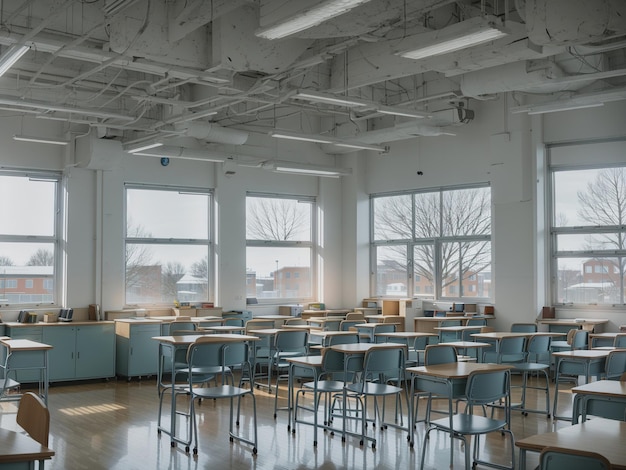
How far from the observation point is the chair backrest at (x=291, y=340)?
8.98 meters

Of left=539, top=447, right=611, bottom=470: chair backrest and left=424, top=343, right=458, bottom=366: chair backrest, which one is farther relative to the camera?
left=424, top=343, right=458, bottom=366: chair backrest

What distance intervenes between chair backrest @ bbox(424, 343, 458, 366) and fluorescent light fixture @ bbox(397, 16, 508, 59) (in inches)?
109

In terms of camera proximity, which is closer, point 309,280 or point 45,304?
point 45,304

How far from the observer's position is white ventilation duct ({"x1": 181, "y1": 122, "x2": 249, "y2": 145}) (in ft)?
37.4

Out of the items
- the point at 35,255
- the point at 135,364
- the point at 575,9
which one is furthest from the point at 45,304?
the point at 575,9

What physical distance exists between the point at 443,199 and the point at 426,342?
4645mm

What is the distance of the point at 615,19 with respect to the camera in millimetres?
6738

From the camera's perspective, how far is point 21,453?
3.05 meters

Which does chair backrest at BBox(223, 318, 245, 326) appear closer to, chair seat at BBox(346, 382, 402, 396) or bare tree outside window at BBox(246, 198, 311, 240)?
bare tree outside window at BBox(246, 198, 311, 240)

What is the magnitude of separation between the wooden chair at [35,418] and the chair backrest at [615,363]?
533 centimetres

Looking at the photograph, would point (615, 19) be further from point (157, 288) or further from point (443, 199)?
point (157, 288)

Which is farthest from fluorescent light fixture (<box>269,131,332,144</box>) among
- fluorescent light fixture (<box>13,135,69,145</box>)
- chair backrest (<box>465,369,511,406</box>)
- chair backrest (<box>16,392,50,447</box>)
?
chair backrest (<box>16,392,50,447</box>)

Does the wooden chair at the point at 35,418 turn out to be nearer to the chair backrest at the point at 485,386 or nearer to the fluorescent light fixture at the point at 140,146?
the chair backrest at the point at 485,386

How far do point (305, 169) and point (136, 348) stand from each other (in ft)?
13.9
